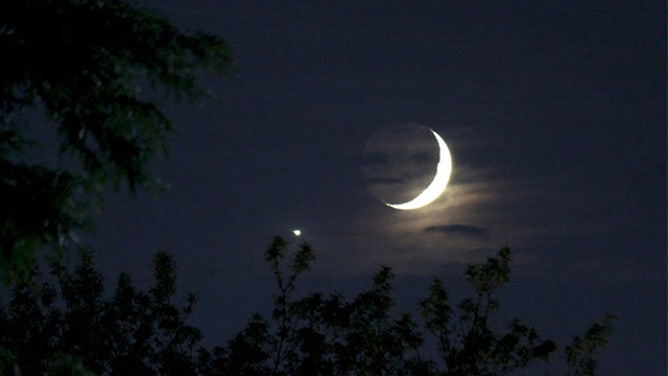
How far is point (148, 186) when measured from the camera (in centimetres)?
960

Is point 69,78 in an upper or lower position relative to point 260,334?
lower

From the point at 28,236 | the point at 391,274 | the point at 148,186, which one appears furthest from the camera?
the point at 391,274

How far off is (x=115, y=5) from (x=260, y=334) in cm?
2060

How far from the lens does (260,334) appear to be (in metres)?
29.5

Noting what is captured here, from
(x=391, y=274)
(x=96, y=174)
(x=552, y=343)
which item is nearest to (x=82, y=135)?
(x=96, y=174)

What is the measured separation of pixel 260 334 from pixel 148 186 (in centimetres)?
2044

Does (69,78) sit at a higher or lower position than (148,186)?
higher

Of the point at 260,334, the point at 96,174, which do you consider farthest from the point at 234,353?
the point at 96,174

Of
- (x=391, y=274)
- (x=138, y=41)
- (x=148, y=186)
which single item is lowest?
(x=148, y=186)

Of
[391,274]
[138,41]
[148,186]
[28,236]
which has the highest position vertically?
[391,274]

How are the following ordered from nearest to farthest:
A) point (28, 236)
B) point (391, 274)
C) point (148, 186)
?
point (28, 236)
point (148, 186)
point (391, 274)

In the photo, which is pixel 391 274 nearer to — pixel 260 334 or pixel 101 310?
pixel 260 334

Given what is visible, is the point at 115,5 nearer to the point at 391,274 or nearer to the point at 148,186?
the point at 148,186

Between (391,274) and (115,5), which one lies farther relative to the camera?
(391,274)
